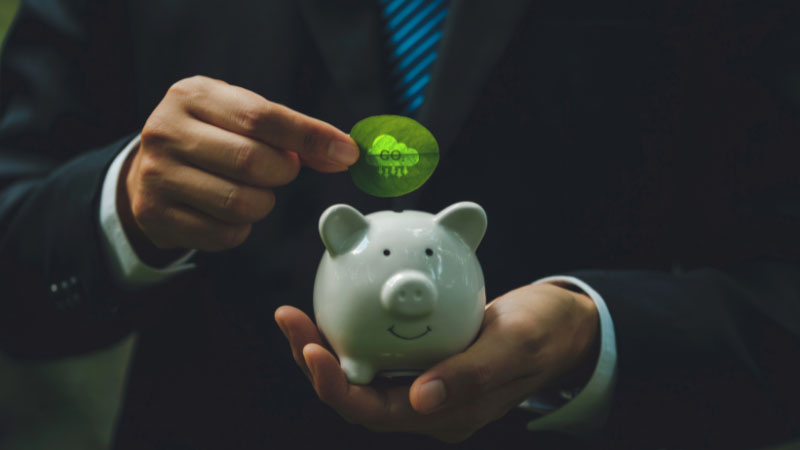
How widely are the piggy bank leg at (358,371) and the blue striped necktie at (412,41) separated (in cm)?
35

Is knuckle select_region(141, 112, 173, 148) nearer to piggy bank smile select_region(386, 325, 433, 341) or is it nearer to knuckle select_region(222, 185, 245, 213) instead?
knuckle select_region(222, 185, 245, 213)

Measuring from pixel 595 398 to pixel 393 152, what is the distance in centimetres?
39

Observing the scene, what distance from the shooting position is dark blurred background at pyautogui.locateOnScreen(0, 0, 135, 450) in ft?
4.50

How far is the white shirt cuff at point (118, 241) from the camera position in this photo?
78 centimetres

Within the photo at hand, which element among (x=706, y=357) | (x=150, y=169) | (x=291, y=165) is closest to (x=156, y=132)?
(x=150, y=169)

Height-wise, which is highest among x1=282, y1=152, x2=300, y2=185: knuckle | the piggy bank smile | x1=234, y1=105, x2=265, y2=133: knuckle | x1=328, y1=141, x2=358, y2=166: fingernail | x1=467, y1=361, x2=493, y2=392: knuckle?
x1=234, y1=105, x2=265, y2=133: knuckle

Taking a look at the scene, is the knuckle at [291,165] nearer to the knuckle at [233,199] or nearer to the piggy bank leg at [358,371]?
the knuckle at [233,199]

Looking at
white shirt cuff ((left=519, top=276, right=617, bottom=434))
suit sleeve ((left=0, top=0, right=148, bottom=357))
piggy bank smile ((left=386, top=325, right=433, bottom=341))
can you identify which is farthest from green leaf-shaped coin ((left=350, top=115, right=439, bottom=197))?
suit sleeve ((left=0, top=0, right=148, bottom=357))

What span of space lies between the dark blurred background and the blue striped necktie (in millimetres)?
968

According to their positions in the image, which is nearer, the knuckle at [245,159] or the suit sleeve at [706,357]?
the knuckle at [245,159]

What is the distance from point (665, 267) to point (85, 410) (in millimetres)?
1326

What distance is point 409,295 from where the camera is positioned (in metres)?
0.56

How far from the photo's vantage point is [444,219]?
2.05 ft

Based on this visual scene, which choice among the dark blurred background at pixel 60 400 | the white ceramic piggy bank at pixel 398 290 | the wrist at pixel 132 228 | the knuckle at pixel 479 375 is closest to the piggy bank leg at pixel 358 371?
the white ceramic piggy bank at pixel 398 290
